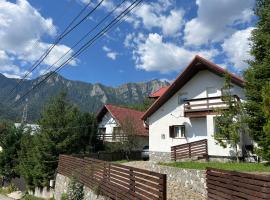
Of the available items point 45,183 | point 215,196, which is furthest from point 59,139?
point 215,196

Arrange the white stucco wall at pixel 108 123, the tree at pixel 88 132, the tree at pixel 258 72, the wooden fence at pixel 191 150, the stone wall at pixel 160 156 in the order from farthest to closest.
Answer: the white stucco wall at pixel 108 123
the tree at pixel 88 132
the stone wall at pixel 160 156
the wooden fence at pixel 191 150
the tree at pixel 258 72

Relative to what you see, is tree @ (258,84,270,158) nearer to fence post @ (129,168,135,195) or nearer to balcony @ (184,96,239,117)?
fence post @ (129,168,135,195)

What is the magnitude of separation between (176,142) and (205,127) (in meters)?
3.21

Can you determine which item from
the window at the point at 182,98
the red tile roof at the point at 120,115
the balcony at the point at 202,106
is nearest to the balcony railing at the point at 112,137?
the red tile roof at the point at 120,115

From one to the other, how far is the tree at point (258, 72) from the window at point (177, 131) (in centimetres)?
914

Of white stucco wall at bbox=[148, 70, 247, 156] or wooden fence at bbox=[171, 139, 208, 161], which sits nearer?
white stucco wall at bbox=[148, 70, 247, 156]

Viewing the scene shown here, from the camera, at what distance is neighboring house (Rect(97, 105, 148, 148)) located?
118ft

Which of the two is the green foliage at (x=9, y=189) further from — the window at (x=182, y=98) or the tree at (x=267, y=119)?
the tree at (x=267, y=119)

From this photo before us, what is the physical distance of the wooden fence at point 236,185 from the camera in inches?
300

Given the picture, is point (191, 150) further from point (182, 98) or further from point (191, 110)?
point (182, 98)

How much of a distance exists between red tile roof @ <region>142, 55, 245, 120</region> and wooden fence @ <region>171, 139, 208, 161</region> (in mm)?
4799

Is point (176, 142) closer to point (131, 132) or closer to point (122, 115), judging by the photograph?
point (131, 132)

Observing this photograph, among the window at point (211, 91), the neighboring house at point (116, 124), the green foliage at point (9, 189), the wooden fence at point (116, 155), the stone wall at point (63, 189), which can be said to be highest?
the window at point (211, 91)

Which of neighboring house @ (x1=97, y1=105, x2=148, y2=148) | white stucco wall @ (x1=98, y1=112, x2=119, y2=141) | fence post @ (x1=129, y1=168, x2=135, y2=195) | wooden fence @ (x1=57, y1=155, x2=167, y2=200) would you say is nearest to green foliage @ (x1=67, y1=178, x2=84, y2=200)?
wooden fence @ (x1=57, y1=155, x2=167, y2=200)
